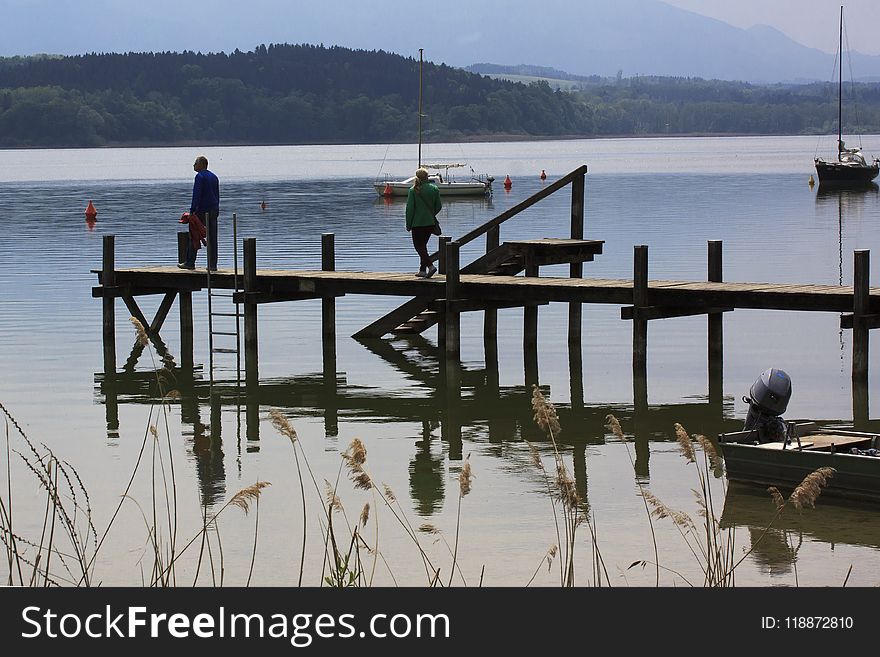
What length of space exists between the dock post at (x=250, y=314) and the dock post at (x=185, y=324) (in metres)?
0.98

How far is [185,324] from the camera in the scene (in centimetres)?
2688

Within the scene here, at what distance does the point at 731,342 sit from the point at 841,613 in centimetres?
2037

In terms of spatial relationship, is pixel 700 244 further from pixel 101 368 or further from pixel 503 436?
→ pixel 503 436

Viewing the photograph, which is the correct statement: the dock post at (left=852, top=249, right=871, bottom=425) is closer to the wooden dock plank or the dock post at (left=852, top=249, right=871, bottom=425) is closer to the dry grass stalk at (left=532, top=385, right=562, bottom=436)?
the wooden dock plank

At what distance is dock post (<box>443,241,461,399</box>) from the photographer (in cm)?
2202

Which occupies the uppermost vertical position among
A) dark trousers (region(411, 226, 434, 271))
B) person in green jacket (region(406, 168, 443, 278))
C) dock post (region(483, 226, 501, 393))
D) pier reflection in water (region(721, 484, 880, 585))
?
person in green jacket (region(406, 168, 443, 278))

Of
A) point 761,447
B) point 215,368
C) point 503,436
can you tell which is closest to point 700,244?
point 215,368

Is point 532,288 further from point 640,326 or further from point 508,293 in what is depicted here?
point 640,326

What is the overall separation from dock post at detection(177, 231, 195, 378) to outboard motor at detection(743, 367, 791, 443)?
11.8 m

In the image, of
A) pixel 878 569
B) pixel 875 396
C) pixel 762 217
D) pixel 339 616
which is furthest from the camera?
pixel 762 217

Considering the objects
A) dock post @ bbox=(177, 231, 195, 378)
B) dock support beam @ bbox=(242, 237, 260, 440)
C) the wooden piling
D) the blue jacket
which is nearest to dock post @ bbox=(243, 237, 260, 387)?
dock support beam @ bbox=(242, 237, 260, 440)

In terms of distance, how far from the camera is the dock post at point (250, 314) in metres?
23.5

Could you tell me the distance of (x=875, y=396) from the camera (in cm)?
2069

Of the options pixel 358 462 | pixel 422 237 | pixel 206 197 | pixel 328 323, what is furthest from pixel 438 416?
pixel 358 462
